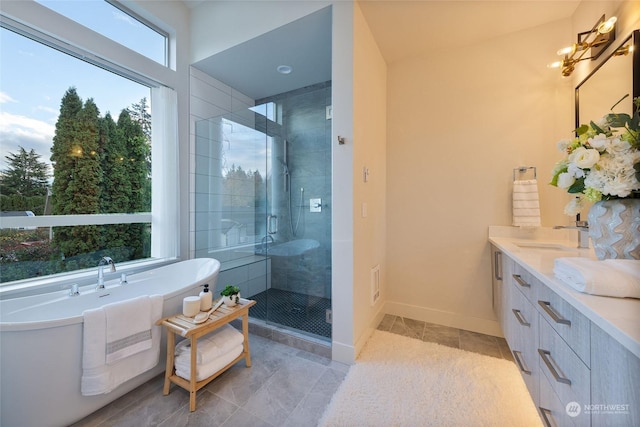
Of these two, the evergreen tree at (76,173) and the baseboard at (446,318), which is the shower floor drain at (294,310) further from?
the evergreen tree at (76,173)

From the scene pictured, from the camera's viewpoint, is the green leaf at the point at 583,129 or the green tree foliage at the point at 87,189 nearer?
the green leaf at the point at 583,129

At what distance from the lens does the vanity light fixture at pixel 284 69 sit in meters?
2.69

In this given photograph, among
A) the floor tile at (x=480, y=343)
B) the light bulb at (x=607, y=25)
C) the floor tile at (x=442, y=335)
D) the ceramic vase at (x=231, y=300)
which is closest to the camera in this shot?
the light bulb at (x=607, y=25)

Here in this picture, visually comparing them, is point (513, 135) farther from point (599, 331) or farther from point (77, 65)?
point (77, 65)

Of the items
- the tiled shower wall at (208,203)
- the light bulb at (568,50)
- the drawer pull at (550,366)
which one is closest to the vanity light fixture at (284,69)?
the tiled shower wall at (208,203)

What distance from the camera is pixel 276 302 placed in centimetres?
262

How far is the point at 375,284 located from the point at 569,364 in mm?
1579

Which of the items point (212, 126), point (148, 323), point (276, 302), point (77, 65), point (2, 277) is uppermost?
point (77, 65)

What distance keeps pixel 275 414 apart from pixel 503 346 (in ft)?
6.48

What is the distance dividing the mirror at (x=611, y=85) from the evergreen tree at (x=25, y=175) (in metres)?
3.77

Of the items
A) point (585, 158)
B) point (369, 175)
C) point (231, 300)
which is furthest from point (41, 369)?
point (585, 158)

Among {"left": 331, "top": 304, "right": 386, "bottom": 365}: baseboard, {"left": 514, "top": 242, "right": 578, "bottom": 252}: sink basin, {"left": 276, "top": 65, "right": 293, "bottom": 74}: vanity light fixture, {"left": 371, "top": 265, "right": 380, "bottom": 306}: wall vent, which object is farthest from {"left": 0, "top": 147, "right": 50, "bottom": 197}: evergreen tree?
{"left": 514, "top": 242, "right": 578, "bottom": 252}: sink basin

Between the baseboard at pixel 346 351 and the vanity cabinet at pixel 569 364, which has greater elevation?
the vanity cabinet at pixel 569 364

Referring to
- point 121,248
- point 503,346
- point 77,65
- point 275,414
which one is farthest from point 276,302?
point 77,65
